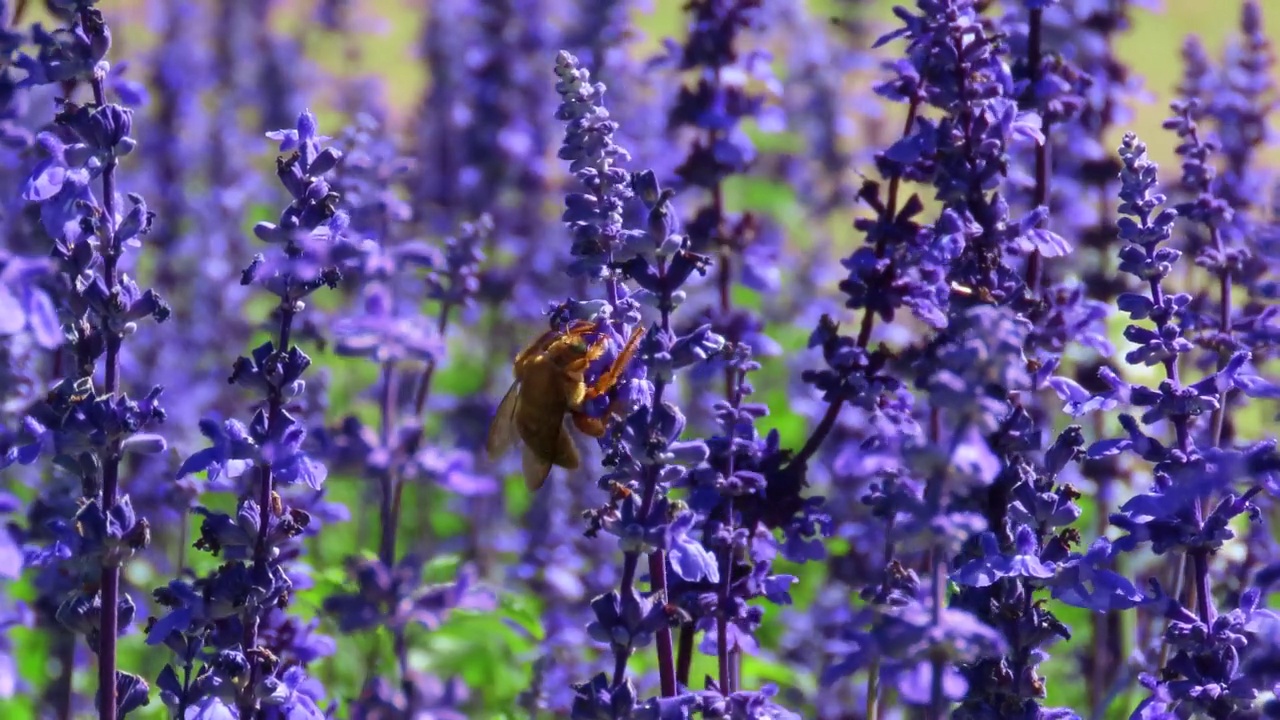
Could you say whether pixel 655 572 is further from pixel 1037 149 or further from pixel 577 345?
pixel 1037 149

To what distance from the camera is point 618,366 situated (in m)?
2.72

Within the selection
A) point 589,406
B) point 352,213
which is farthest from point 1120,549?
point 352,213

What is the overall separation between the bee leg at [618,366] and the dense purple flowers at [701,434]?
1 cm

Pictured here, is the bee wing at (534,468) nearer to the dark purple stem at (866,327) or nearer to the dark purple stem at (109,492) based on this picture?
the dark purple stem at (866,327)

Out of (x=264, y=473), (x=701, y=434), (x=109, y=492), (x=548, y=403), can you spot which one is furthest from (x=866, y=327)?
(x=701, y=434)

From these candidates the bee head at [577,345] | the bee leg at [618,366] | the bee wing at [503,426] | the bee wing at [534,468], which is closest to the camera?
the bee leg at [618,366]

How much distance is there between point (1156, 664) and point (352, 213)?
2.33 meters

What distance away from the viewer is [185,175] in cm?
829

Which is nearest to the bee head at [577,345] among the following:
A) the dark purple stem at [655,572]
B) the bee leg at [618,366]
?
the bee leg at [618,366]

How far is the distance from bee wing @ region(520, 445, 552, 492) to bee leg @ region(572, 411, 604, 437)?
0.70 feet

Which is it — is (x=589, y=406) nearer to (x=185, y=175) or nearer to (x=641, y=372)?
(x=641, y=372)

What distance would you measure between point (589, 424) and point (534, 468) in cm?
37

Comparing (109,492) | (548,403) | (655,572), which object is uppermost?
(548,403)

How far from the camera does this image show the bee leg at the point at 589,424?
316 centimetres
